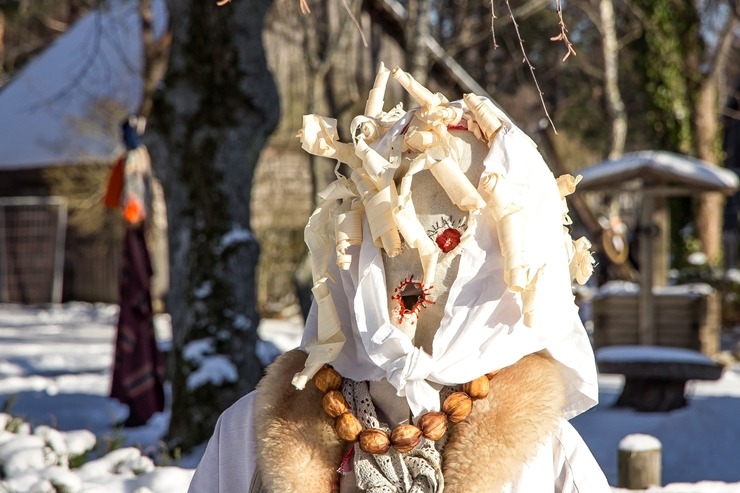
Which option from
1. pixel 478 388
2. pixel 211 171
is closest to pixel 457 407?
pixel 478 388

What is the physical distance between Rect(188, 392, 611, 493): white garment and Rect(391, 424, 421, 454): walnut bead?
0.80 feet

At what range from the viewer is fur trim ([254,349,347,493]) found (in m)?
2.27

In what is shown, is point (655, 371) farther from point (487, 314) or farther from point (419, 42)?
point (487, 314)

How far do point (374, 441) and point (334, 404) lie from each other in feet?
0.47

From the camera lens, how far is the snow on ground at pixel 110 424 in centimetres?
402

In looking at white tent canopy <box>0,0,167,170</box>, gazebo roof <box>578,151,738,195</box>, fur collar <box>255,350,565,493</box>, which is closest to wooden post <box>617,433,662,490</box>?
fur collar <box>255,350,565,493</box>

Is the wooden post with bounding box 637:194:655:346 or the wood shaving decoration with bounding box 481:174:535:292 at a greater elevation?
the wood shaving decoration with bounding box 481:174:535:292

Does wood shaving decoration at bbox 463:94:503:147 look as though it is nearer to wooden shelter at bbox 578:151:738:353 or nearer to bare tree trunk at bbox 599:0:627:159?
wooden shelter at bbox 578:151:738:353

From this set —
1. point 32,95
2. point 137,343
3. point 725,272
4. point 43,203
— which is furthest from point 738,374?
point 32,95

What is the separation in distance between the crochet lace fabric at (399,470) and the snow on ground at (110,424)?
1.78m

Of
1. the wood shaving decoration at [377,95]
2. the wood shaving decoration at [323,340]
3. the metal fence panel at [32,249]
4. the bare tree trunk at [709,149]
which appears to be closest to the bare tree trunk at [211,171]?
the wood shaving decoration at [377,95]

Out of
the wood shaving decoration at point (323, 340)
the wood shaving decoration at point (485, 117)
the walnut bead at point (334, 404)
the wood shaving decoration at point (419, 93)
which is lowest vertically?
the walnut bead at point (334, 404)

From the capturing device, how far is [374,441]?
2.24 metres

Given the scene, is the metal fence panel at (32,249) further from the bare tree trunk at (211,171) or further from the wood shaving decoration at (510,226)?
the wood shaving decoration at (510,226)
